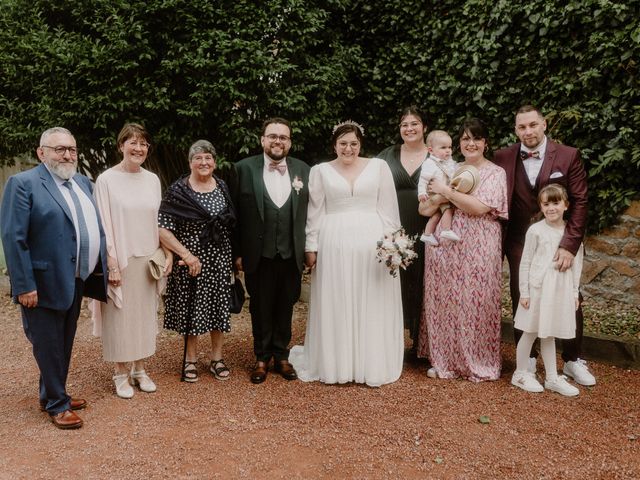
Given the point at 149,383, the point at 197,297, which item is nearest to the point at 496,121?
the point at 197,297

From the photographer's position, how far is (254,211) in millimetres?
4988

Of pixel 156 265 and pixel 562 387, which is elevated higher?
pixel 156 265

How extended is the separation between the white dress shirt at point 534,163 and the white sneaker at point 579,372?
5.45 ft

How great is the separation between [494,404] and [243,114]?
4519 millimetres

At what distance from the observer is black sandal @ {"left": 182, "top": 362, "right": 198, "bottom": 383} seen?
5.20 m

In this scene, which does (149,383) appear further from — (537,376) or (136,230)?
(537,376)

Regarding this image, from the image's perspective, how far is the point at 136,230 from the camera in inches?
185

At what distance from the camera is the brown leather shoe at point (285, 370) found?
17.2 feet

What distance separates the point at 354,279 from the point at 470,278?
1.02 m

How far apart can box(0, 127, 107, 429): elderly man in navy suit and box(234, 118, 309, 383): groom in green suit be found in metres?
1.23

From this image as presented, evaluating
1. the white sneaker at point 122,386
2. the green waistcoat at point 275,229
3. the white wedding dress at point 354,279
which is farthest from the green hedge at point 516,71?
the white sneaker at point 122,386

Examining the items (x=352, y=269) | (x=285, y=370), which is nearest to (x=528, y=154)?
(x=352, y=269)

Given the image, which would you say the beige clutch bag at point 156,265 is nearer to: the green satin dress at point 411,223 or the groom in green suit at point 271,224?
the groom in green suit at point 271,224

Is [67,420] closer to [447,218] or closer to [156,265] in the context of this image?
[156,265]
